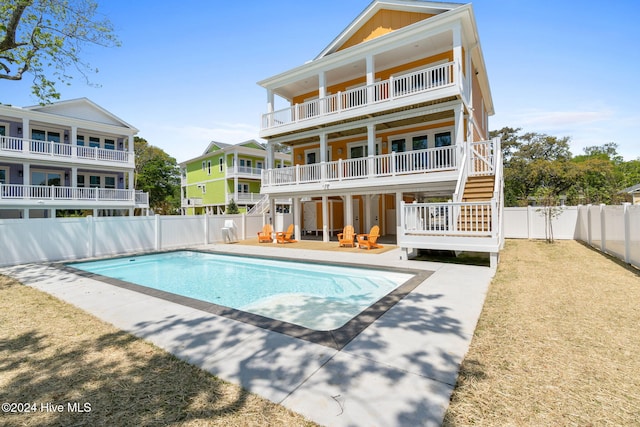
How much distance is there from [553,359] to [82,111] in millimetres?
29613

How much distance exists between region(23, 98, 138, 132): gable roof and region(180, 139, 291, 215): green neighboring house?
9125 mm

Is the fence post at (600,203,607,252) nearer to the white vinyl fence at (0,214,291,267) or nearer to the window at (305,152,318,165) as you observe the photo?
the window at (305,152,318,165)

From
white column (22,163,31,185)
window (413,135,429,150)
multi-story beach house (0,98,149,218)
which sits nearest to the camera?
window (413,135,429,150)

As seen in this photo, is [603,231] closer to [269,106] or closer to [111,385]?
[111,385]

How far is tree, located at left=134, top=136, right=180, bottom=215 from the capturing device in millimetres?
37656

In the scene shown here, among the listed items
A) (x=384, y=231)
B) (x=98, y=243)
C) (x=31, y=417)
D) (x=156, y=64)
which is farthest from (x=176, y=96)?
(x=31, y=417)

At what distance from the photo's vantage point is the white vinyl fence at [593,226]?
8.09 meters

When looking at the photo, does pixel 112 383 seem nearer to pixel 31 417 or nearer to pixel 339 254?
pixel 31 417

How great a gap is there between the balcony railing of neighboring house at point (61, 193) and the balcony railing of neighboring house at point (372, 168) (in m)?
13.7

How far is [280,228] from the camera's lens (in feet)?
58.9

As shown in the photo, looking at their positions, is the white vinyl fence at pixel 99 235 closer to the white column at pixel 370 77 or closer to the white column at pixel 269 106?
the white column at pixel 269 106

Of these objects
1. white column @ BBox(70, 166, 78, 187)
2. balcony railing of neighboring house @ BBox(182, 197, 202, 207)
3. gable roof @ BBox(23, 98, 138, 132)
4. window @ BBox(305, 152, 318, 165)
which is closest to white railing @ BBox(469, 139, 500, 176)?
window @ BBox(305, 152, 318, 165)

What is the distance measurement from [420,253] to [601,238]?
6.83 metres

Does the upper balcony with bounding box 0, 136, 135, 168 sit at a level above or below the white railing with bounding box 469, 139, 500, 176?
above
